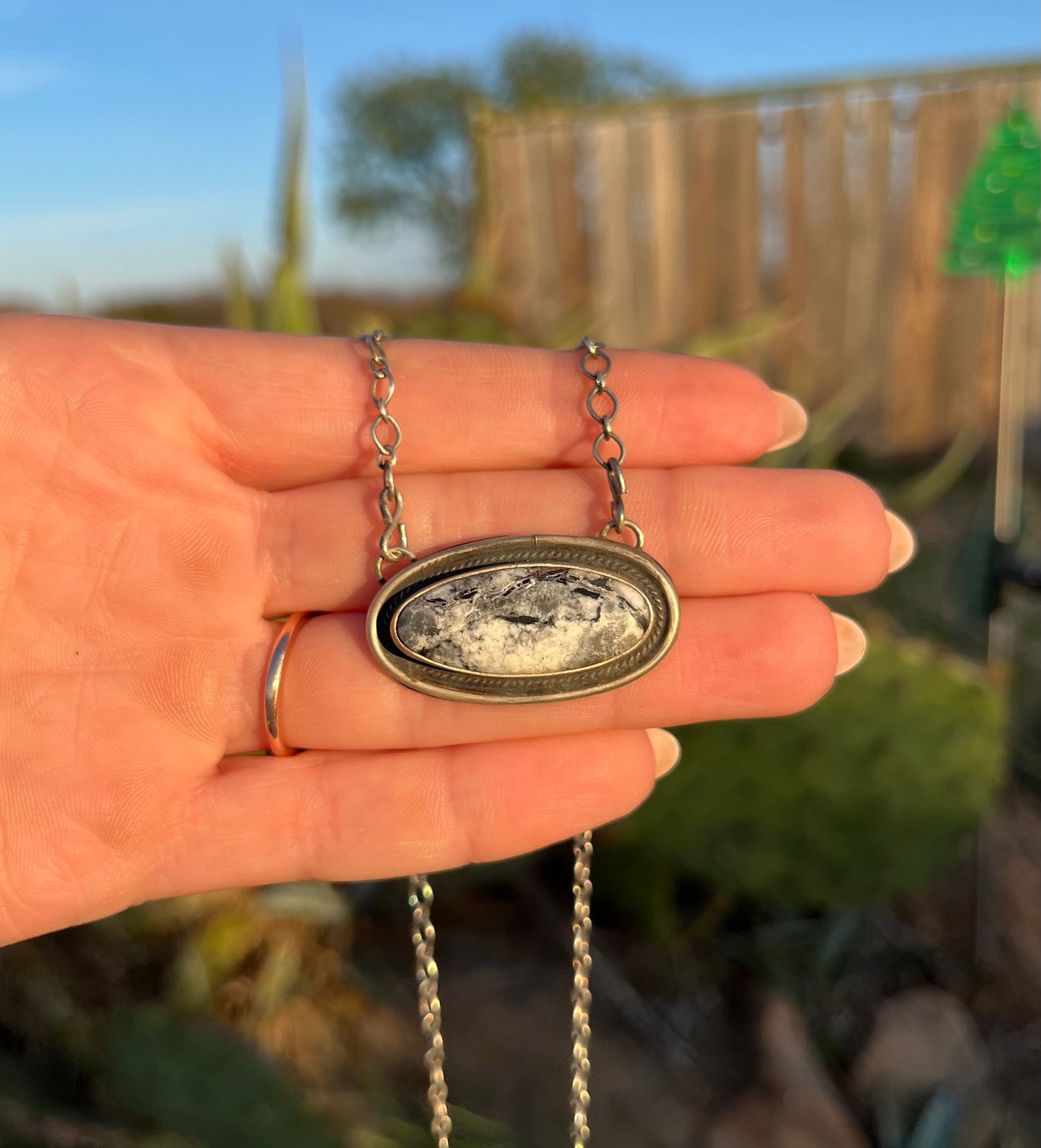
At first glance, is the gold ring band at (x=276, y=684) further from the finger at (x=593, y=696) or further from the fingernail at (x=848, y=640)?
the fingernail at (x=848, y=640)

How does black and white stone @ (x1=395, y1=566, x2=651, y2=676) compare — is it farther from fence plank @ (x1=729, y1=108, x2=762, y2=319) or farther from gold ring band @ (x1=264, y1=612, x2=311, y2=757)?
fence plank @ (x1=729, y1=108, x2=762, y2=319)

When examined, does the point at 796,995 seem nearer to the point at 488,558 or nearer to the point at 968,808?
the point at 968,808

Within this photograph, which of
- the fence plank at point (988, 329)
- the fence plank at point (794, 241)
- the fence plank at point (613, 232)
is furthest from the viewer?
the fence plank at point (613, 232)

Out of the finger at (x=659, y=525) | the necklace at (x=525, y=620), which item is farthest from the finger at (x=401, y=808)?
the finger at (x=659, y=525)

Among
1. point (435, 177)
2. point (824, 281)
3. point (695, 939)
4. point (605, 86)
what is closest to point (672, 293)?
point (824, 281)

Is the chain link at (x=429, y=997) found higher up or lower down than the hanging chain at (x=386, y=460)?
lower down

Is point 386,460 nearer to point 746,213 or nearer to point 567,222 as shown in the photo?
point 746,213

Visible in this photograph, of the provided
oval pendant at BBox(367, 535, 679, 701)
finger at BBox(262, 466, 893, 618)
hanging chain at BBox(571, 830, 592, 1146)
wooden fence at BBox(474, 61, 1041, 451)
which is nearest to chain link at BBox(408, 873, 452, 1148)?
hanging chain at BBox(571, 830, 592, 1146)
